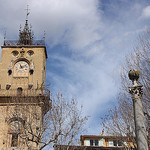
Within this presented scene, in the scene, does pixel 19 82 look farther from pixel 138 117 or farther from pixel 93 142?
pixel 138 117

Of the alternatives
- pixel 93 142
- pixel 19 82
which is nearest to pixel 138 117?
pixel 19 82

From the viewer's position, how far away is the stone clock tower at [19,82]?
95.9ft

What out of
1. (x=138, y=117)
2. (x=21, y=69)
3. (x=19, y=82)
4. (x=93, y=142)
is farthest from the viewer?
(x=93, y=142)

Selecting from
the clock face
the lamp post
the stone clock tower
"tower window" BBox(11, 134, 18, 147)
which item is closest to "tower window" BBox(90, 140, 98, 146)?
the stone clock tower

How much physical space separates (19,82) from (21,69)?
1855mm

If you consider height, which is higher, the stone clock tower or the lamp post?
the stone clock tower

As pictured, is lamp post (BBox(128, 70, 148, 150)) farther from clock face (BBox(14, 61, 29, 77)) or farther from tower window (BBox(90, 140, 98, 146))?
tower window (BBox(90, 140, 98, 146))

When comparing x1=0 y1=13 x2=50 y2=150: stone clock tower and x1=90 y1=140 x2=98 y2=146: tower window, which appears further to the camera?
x1=90 y1=140 x2=98 y2=146: tower window

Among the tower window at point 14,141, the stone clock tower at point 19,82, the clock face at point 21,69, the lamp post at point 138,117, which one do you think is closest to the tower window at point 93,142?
the stone clock tower at point 19,82

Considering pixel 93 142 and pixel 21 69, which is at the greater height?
pixel 21 69

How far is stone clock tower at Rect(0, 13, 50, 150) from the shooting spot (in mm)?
29234

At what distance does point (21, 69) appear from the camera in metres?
34.4

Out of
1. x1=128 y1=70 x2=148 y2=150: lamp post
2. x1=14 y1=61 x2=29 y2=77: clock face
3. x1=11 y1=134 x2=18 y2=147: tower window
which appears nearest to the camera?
x1=128 y1=70 x2=148 y2=150: lamp post

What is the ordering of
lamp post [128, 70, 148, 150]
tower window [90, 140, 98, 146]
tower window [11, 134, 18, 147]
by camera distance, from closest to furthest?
lamp post [128, 70, 148, 150] < tower window [11, 134, 18, 147] < tower window [90, 140, 98, 146]
